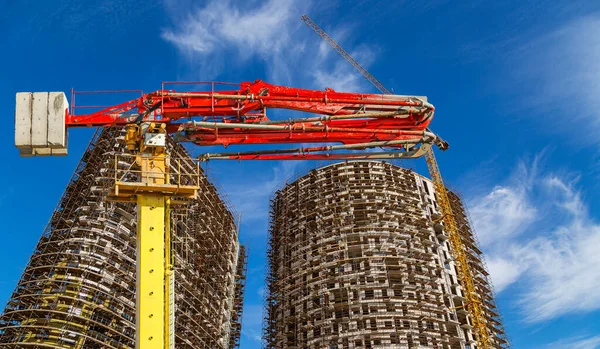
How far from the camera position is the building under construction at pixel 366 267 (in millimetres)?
63844

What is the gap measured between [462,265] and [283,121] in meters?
49.0

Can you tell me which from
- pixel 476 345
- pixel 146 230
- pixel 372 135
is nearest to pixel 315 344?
pixel 476 345

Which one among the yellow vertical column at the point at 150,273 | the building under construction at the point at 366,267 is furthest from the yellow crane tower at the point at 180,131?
the building under construction at the point at 366,267

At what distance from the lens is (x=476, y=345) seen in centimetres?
6662

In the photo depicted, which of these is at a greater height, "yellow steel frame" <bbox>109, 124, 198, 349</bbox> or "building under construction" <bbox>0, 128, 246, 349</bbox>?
"building under construction" <bbox>0, 128, 246, 349</bbox>

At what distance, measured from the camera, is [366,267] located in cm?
6788

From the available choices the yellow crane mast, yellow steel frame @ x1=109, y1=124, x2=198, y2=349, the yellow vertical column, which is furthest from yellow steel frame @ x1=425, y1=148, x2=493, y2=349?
the yellow vertical column

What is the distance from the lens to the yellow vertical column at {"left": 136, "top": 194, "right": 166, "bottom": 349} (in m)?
23.2

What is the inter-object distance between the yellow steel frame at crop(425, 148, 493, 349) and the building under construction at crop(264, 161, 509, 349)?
3.05 ft

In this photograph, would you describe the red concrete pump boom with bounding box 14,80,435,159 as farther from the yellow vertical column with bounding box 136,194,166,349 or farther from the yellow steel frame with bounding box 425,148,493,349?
the yellow steel frame with bounding box 425,148,493,349

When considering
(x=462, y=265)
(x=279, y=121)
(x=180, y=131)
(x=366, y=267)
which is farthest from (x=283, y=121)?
(x=462, y=265)

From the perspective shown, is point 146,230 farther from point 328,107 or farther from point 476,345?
point 476,345

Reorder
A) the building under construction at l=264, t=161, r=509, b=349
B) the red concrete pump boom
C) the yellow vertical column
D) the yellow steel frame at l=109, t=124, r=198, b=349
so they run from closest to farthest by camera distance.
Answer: the yellow vertical column, the yellow steel frame at l=109, t=124, r=198, b=349, the red concrete pump boom, the building under construction at l=264, t=161, r=509, b=349

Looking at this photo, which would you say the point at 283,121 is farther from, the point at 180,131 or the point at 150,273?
the point at 150,273
